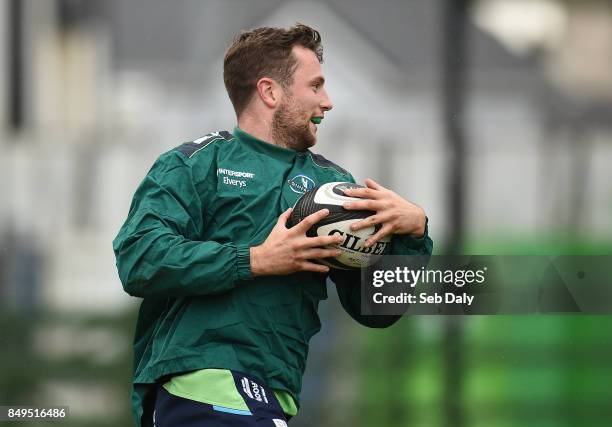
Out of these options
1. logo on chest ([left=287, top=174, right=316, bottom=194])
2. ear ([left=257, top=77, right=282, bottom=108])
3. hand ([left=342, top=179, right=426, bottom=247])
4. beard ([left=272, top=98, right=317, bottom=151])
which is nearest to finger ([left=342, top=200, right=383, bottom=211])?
hand ([left=342, top=179, right=426, bottom=247])

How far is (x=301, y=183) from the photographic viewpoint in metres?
3.21

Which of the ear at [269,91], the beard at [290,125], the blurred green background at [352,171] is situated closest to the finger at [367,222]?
the beard at [290,125]

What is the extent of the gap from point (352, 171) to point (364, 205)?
214cm

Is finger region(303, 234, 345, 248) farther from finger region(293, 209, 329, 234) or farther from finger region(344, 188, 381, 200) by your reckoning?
finger region(344, 188, 381, 200)

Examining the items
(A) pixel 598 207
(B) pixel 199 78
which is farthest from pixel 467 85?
(B) pixel 199 78

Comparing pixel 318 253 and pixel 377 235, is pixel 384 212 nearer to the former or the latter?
pixel 377 235

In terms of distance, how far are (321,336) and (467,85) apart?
4.49 feet

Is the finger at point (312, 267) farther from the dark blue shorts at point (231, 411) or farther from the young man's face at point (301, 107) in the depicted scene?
Answer: the young man's face at point (301, 107)

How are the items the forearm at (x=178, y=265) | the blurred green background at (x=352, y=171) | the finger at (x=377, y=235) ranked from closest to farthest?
the forearm at (x=178, y=265) → the finger at (x=377, y=235) → the blurred green background at (x=352, y=171)

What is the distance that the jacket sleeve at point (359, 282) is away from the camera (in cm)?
318

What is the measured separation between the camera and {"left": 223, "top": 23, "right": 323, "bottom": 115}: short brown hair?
10.7 feet

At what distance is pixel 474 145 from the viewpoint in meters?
5.19

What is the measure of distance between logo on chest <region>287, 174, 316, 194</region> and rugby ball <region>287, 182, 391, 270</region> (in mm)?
118

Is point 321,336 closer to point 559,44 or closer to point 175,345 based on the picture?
point 559,44
